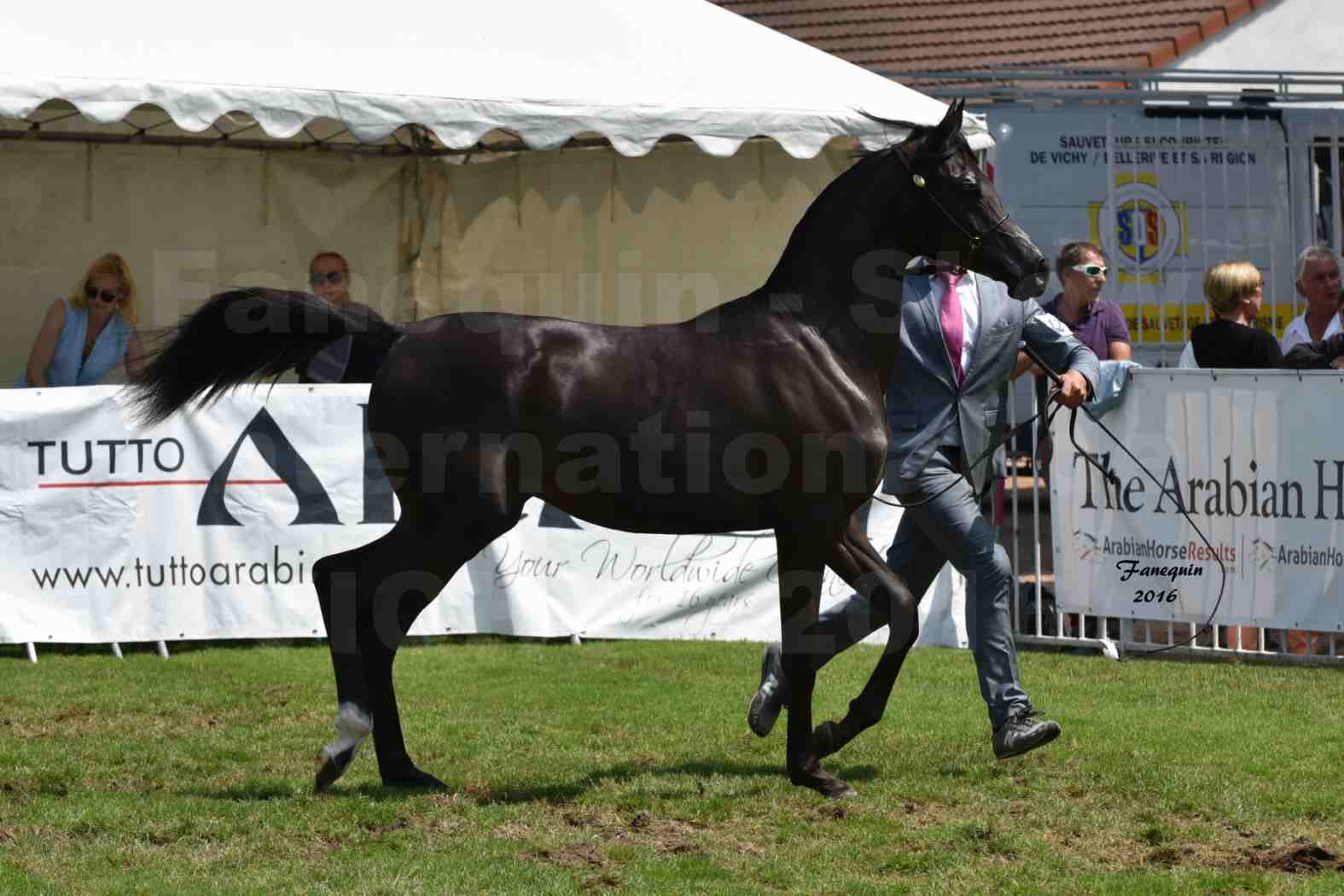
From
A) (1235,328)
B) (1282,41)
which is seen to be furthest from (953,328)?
(1282,41)

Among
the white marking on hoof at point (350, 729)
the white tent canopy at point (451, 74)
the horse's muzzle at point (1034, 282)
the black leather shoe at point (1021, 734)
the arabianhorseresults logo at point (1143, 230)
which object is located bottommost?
the black leather shoe at point (1021, 734)

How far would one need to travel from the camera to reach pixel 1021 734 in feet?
20.2

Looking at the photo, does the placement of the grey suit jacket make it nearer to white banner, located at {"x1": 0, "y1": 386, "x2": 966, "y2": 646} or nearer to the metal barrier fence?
the metal barrier fence

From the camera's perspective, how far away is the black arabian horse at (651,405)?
566 centimetres

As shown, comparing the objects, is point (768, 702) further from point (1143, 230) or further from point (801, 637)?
point (1143, 230)

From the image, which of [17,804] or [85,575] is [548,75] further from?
[17,804]

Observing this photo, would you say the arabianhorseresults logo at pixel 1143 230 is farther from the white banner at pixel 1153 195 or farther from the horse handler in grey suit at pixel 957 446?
the horse handler in grey suit at pixel 957 446

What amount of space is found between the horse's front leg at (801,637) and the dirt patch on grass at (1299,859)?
4.43ft

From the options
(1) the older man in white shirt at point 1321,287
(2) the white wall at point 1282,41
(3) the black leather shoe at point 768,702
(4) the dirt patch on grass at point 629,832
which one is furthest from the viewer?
(2) the white wall at point 1282,41

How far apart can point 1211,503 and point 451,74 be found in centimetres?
454

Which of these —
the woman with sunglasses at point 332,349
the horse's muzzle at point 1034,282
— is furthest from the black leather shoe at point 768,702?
the woman with sunglasses at point 332,349

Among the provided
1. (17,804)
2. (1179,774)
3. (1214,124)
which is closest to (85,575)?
(17,804)

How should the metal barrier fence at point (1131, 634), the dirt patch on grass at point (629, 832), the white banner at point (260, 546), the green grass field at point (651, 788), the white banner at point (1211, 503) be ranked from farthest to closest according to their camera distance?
the white banner at point (260, 546), the metal barrier fence at point (1131, 634), the white banner at point (1211, 503), the dirt patch on grass at point (629, 832), the green grass field at point (651, 788)

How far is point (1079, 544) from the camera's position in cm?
932
